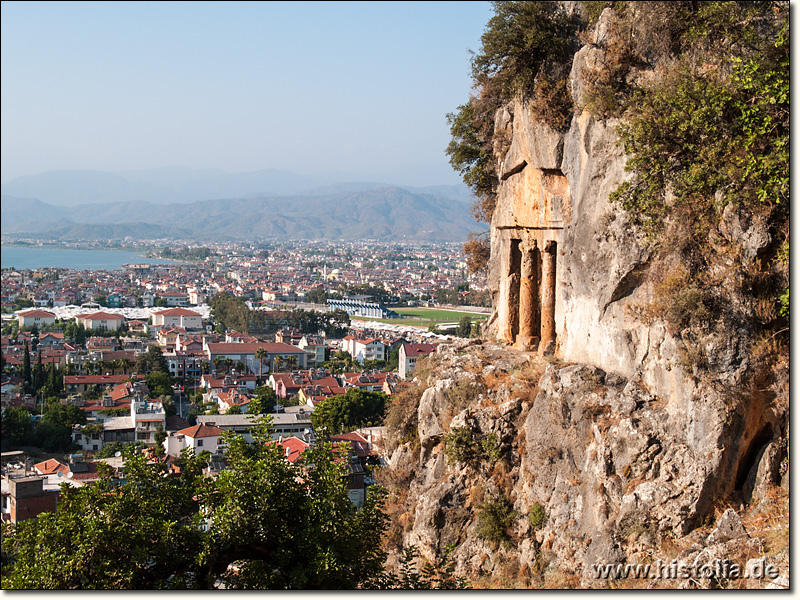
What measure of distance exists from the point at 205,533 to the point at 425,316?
81554mm

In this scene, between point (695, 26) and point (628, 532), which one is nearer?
point (628, 532)

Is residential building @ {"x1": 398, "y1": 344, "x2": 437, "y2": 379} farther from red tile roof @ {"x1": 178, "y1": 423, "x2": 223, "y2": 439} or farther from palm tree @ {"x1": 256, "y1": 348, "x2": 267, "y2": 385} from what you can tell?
red tile roof @ {"x1": 178, "y1": 423, "x2": 223, "y2": 439}

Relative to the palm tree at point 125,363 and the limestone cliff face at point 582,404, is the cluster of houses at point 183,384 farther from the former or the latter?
the limestone cliff face at point 582,404

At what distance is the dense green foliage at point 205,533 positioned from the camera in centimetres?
646

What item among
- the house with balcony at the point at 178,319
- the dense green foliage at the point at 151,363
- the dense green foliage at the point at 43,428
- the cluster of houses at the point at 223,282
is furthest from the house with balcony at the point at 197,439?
the cluster of houses at the point at 223,282

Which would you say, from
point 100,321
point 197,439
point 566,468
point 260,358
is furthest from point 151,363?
point 566,468

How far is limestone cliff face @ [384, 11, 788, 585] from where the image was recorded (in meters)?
8.51

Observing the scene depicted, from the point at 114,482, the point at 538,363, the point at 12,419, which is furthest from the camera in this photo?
the point at 12,419

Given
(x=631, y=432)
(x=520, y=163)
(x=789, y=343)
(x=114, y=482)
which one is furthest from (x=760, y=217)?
(x=114, y=482)

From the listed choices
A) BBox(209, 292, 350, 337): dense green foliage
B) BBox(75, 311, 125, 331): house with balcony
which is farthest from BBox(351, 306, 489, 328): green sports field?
BBox(75, 311, 125, 331): house with balcony

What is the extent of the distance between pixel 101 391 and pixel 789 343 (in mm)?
43813

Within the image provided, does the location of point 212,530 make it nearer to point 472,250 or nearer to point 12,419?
point 472,250

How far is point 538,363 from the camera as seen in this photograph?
11.9 m

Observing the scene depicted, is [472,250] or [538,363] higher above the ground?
[472,250]
